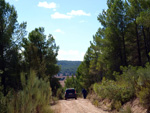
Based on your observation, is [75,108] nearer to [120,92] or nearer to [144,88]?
[120,92]

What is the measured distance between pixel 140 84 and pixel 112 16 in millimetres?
16234

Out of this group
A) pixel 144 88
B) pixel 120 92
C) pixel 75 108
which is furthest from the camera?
pixel 75 108

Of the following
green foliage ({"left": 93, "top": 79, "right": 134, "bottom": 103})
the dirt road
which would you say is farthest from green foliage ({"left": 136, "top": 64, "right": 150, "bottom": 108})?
the dirt road

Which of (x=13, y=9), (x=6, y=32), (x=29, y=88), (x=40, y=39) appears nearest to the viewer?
(x=29, y=88)

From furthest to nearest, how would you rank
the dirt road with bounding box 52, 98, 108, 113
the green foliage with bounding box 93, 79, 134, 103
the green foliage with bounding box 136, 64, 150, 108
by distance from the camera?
the green foliage with bounding box 93, 79, 134, 103 → the dirt road with bounding box 52, 98, 108, 113 → the green foliage with bounding box 136, 64, 150, 108

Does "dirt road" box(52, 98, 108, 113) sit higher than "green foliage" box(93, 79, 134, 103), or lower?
lower

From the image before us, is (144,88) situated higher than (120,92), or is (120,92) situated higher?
(144,88)

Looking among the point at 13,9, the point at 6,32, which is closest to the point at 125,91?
the point at 6,32

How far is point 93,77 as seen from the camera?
160 feet

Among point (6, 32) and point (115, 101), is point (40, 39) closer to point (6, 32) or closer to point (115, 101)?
point (6, 32)

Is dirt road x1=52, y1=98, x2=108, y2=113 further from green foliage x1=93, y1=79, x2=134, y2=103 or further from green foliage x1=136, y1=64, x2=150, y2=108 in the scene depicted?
green foliage x1=136, y1=64, x2=150, y2=108

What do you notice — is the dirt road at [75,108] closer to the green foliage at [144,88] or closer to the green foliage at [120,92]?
the green foliage at [120,92]

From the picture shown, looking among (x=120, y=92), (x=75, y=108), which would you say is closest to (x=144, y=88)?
(x=120, y=92)

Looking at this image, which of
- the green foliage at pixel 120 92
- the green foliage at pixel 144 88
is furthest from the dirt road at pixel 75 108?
the green foliage at pixel 144 88
